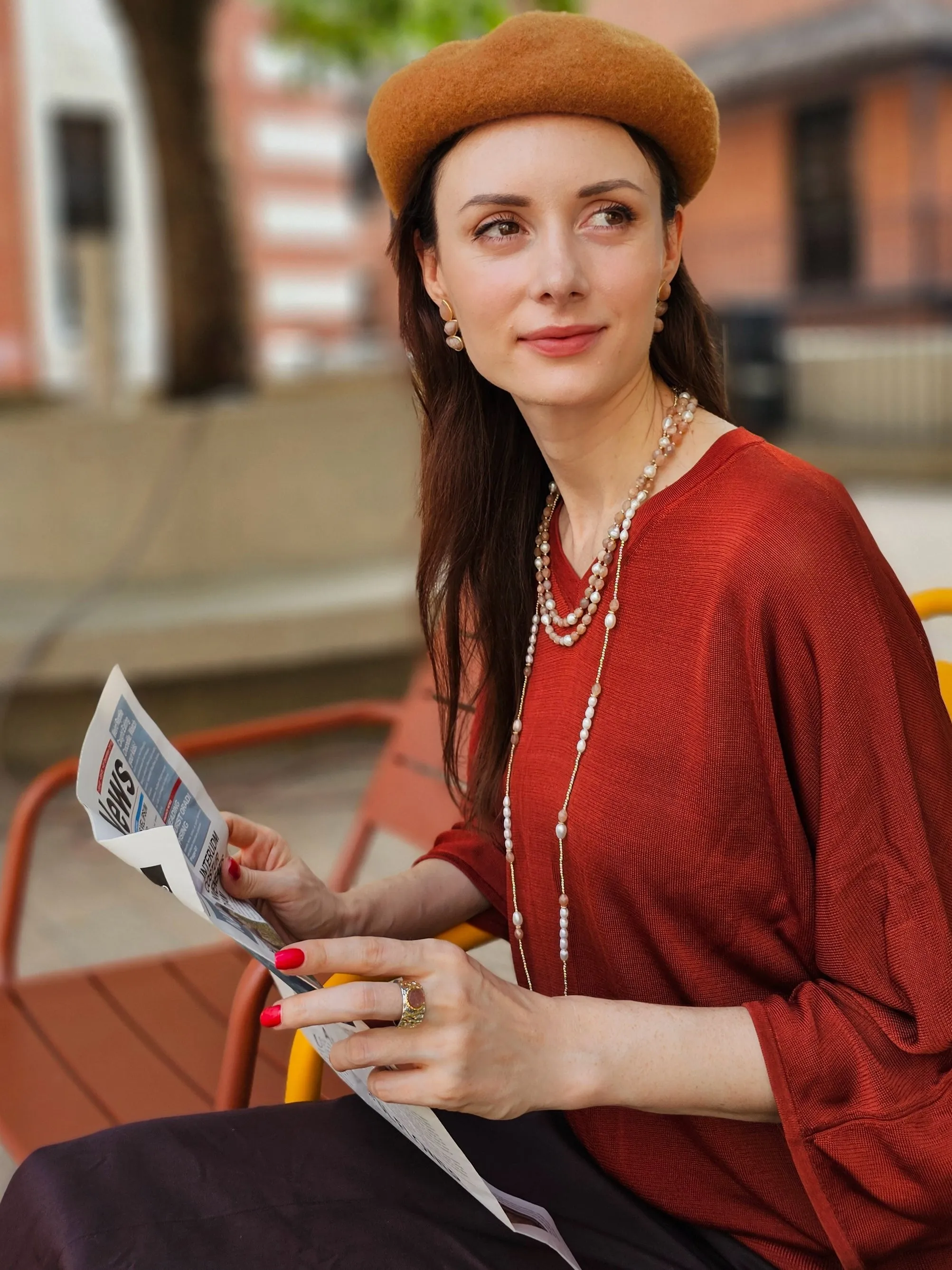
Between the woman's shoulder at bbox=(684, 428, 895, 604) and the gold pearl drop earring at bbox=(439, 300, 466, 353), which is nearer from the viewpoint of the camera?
the woman's shoulder at bbox=(684, 428, 895, 604)

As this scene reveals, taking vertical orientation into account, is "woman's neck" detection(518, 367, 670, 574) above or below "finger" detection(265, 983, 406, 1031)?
above

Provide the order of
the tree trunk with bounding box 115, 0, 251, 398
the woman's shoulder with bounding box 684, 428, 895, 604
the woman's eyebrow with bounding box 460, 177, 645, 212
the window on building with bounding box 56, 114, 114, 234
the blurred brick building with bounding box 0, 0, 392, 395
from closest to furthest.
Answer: the woman's shoulder with bounding box 684, 428, 895, 604 → the woman's eyebrow with bounding box 460, 177, 645, 212 → the tree trunk with bounding box 115, 0, 251, 398 → the blurred brick building with bounding box 0, 0, 392, 395 → the window on building with bounding box 56, 114, 114, 234

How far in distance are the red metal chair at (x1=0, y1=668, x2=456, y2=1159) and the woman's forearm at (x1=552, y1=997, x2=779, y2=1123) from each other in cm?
70

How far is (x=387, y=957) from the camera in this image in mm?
1232

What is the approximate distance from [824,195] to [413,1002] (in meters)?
19.5

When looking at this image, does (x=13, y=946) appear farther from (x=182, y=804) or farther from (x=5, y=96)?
(x=5, y=96)

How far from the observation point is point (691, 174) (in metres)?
1.55

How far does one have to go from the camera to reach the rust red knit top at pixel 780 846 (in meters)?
1.27

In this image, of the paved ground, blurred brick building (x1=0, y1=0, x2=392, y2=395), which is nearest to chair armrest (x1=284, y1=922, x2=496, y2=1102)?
the paved ground

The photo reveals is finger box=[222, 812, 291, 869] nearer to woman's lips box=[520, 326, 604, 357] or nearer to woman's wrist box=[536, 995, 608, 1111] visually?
woman's wrist box=[536, 995, 608, 1111]

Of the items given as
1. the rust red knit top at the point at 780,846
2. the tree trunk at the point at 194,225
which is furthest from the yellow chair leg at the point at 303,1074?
the tree trunk at the point at 194,225

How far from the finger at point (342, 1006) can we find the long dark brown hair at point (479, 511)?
539 mm

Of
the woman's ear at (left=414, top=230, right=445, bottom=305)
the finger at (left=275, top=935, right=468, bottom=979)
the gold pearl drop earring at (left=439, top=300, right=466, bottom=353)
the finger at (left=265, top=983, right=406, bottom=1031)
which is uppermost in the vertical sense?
the woman's ear at (left=414, top=230, right=445, bottom=305)

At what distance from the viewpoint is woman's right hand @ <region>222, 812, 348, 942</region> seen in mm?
1669
